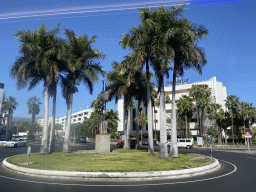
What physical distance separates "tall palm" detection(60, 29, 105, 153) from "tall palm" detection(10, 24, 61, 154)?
1.65 m

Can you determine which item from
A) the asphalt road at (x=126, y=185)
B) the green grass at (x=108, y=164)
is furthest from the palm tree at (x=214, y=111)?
the asphalt road at (x=126, y=185)

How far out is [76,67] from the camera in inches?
854

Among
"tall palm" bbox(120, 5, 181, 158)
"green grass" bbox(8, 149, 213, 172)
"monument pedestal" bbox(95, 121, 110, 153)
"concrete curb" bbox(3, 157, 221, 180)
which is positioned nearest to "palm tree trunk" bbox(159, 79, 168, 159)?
"tall palm" bbox(120, 5, 181, 158)

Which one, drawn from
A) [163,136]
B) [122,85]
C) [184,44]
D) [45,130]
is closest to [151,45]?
[184,44]

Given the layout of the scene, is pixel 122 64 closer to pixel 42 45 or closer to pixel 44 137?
pixel 42 45

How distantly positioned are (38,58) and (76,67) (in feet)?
12.7

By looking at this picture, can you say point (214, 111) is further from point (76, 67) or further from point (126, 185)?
point (126, 185)

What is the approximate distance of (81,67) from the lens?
23.0m

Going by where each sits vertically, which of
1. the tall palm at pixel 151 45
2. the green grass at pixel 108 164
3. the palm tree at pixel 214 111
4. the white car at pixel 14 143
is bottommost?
the white car at pixel 14 143

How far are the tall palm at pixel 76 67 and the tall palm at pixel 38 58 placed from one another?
1649mm

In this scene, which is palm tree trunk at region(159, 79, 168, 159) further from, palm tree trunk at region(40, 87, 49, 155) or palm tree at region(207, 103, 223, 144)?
palm tree at region(207, 103, 223, 144)

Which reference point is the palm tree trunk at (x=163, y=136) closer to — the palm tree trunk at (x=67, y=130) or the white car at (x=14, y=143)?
the palm tree trunk at (x=67, y=130)

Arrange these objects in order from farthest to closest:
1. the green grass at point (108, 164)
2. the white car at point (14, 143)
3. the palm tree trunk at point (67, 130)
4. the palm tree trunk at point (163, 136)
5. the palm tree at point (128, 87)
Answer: the white car at point (14, 143) → the palm tree at point (128, 87) → the palm tree trunk at point (67, 130) → the palm tree trunk at point (163, 136) → the green grass at point (108, 164)

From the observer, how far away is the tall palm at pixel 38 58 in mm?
19953
